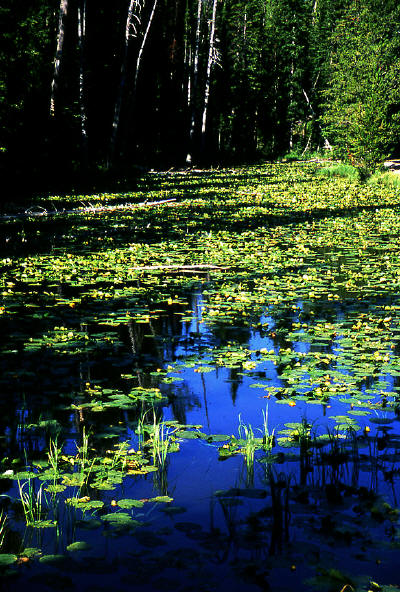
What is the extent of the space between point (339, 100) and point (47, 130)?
17.6 meters

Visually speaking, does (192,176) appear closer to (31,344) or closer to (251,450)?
(31,344)

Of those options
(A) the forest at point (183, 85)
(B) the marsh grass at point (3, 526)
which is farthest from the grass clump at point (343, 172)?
(B) the marsh grass at point (3, 526)

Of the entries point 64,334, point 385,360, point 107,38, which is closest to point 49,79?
point 107,38

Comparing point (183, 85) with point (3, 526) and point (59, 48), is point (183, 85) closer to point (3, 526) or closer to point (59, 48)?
point (59, 48)

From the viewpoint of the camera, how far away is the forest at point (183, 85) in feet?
67.5

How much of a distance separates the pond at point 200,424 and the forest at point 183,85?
11.5m

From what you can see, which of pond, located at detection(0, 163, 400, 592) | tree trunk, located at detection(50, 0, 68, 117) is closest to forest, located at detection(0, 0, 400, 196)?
tree trunk, located at detection(50, 0, 68, 117)

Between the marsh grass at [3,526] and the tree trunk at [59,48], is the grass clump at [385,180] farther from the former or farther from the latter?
the marsh grass at [3,526]

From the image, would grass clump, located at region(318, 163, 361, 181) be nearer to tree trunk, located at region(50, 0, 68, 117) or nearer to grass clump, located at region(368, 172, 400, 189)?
grass clump, located at region(368, 172, 400, 189)

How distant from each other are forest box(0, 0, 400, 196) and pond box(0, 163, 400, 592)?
37.7ft

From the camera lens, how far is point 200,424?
4230 millimetres

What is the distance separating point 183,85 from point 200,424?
40743 mm

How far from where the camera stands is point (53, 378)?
5.07m

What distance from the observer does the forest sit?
67.5ft
